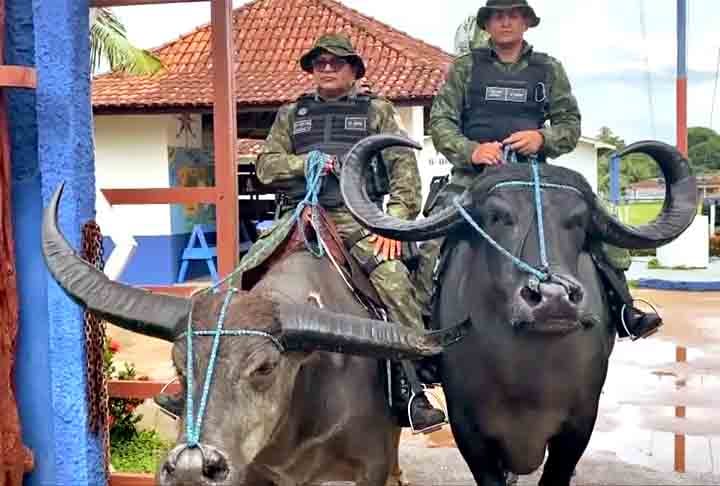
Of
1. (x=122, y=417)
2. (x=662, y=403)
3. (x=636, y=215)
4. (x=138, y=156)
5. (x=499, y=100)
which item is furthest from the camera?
(x=636, y=215)

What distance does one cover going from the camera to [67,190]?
4.54m

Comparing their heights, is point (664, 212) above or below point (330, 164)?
below

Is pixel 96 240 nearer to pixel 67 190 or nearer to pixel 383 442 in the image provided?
pixel 67 190

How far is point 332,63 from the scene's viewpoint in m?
4.74

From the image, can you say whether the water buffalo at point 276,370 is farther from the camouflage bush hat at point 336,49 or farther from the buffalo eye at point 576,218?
the camouflage bush hat at point 336,49

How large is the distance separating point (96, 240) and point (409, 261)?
5.49ft

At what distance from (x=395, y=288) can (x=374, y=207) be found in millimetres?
642

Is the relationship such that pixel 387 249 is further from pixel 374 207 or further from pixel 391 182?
pixel 374 207

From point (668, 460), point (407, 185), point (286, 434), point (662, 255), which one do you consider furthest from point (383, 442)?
point (662, 255)

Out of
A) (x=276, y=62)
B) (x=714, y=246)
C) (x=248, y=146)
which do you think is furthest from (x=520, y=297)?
(x=714, y=246)

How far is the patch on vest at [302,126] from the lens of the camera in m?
4.83

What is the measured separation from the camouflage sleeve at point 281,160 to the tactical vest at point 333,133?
2.3 inches

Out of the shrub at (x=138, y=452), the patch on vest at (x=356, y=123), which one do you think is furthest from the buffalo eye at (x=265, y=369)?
the shrub at (x=138, y=452)

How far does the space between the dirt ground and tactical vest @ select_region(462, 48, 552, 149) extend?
8.96ft
